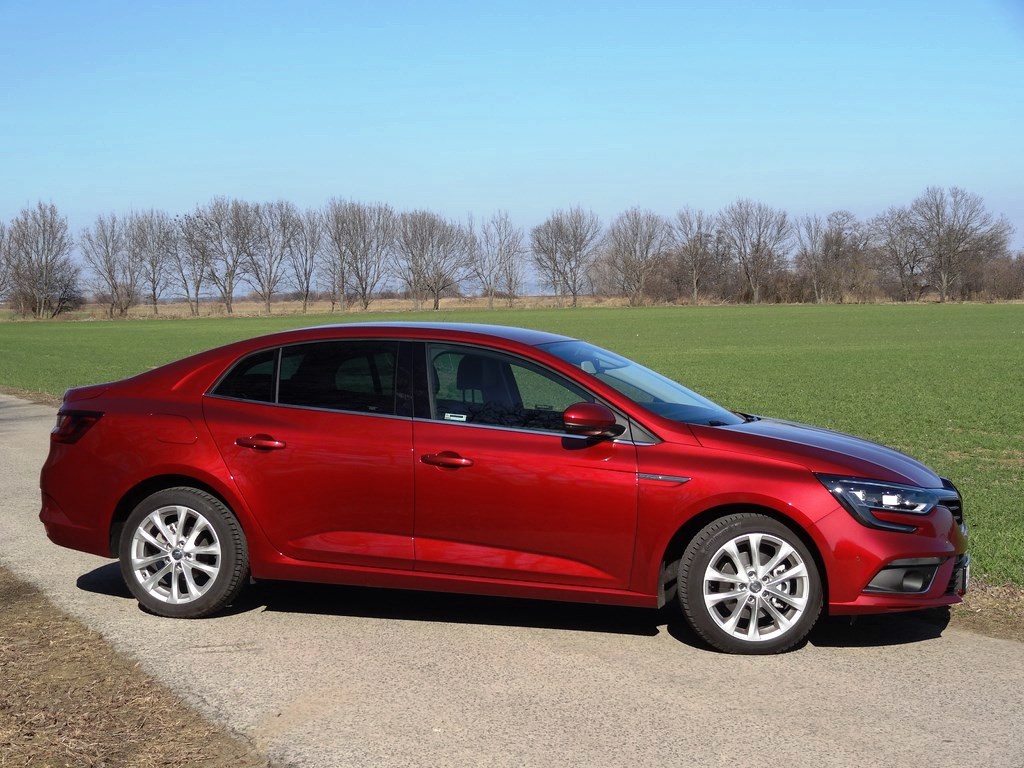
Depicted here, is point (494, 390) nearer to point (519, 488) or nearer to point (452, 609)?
point (519, 488)

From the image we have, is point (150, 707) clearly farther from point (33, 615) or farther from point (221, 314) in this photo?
point (221, 314)

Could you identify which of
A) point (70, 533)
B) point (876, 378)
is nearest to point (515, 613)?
point (70, 533)

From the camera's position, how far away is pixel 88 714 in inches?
168

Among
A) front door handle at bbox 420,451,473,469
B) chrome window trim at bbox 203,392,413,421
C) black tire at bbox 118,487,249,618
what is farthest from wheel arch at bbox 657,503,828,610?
black tire at bbox 118,487,249,618

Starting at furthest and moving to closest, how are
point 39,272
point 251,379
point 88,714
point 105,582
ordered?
point 39,272 → point 105,582 → point 251,379 → point 88,714

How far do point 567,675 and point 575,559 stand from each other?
592 millimetres

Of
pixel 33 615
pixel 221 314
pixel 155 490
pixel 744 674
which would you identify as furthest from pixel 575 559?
pixel 221 314

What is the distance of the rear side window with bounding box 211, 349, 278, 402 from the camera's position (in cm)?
581

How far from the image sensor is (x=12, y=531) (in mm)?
7996

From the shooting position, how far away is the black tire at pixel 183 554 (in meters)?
5.64

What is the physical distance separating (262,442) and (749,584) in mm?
2571

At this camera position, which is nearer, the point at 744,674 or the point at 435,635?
the point at 744,674

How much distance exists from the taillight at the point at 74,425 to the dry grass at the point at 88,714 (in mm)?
1087

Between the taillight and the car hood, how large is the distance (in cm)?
331
